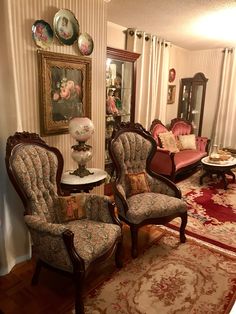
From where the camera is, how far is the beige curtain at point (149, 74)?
4.35 m

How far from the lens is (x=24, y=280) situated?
2.16 meters

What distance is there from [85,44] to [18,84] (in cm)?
93

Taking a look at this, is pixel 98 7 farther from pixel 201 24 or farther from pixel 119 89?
pixel 201 24

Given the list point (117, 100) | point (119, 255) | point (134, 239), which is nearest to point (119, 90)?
point (117, 100)

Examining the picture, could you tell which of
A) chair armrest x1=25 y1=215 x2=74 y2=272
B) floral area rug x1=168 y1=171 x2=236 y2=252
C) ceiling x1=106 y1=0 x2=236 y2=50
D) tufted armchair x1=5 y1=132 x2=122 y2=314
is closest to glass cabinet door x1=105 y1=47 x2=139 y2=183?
ceiling x1=106 y1=0 x2=236 y2=50

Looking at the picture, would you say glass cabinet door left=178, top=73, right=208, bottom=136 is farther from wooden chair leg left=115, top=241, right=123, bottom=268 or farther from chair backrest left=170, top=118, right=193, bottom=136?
wooden chair leg left=115, top=241, right=123, bottom=268

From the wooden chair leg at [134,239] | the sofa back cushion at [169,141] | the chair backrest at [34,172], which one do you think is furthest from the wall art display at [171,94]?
the chair backrest at [34,172]

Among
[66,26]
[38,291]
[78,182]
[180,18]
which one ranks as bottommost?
[38,291]

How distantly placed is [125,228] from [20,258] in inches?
45.8

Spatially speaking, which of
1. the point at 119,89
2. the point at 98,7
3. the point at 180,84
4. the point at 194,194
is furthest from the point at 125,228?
the point at 180,84

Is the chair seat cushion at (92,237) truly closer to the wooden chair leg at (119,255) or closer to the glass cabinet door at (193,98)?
the wooden chair leg at (119,255)

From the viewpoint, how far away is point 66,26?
2.51m

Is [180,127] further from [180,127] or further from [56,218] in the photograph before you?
[56,218]

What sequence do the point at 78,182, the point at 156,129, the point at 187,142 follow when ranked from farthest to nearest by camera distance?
the point at 187,142 < the point at 156,129 < the point at 78,182
